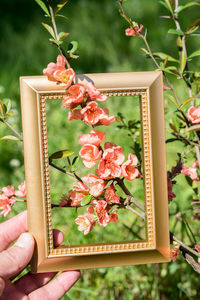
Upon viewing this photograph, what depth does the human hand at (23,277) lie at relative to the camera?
781mm

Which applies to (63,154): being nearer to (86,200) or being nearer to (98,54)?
(86,200)

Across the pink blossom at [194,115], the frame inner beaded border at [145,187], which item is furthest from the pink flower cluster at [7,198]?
the pink blossom at [194,115]

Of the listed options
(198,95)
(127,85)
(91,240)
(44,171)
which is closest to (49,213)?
(44,171)

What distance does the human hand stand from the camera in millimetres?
781

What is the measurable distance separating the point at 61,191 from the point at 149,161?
0.86m

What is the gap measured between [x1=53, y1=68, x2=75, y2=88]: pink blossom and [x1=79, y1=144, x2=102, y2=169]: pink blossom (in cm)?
13

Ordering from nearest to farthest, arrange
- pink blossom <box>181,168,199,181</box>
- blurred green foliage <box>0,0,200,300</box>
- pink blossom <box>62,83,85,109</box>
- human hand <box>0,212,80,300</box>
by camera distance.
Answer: pink blossom <box>62,83,85,109</box>, human hand <box>0,212,80,300</box>, pink blossom <box>181,168,199,181</box>, blurred green foliage <box>0,0,200,300</box>

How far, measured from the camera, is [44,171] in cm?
77

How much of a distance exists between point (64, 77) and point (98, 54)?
213 centimetres

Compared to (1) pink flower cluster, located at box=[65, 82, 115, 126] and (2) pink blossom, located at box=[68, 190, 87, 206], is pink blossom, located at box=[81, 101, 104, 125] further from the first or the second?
(2) pink blossom, located at box=[68, 190, 87, 206]

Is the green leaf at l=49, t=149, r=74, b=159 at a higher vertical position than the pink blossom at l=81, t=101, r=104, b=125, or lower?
lower

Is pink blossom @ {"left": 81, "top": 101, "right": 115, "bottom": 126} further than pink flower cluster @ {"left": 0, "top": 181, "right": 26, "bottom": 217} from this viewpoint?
No

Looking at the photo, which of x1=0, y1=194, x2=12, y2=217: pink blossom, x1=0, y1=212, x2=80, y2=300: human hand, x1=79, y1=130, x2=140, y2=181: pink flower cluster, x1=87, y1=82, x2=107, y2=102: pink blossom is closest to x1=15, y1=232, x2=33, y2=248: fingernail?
x1=0, y1=212, x2=80, y2=300: human hand

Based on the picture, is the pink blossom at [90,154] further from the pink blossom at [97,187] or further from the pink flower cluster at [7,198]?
the pink flower cluster at [7,198]
